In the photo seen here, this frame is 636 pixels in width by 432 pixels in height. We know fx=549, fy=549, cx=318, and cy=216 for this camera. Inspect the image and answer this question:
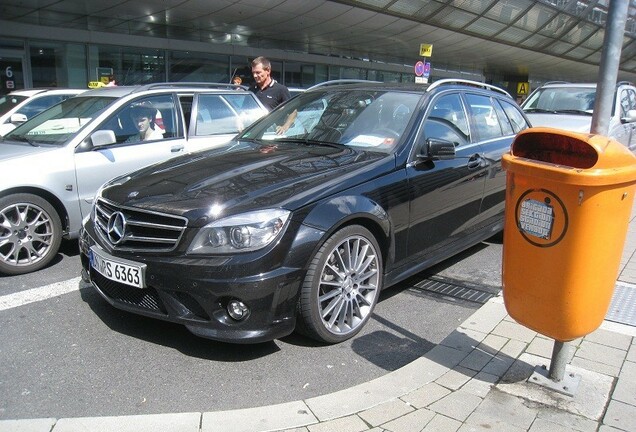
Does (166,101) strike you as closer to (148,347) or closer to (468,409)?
(148,347)

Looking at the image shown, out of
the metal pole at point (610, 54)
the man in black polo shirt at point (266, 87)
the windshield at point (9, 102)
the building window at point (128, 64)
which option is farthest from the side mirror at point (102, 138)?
the building window at point (128, 64)

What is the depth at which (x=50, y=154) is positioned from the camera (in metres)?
4.90

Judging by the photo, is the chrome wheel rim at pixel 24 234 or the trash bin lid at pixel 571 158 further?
the chrome wheel rim at pixel 24 234

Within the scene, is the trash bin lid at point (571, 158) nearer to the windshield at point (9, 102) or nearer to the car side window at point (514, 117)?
the car side window at point (514, 117)

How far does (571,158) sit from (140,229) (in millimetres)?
2444

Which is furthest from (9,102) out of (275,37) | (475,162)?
(275,37)

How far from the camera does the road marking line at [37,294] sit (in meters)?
4.13

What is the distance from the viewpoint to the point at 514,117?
18.9 ft

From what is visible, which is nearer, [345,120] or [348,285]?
[348,285]

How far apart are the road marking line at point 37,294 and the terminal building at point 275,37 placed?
35.6ft

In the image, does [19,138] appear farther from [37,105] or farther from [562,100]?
[562,100]

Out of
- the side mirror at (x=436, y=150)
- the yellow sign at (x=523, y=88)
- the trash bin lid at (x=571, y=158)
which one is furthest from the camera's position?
the yellow sign at (x=523, y=88)

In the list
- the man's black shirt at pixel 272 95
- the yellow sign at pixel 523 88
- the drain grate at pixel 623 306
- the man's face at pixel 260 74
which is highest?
the yellow sign at pixel 523 88

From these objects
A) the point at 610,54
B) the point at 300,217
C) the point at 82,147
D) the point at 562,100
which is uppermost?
the point at 610,54
